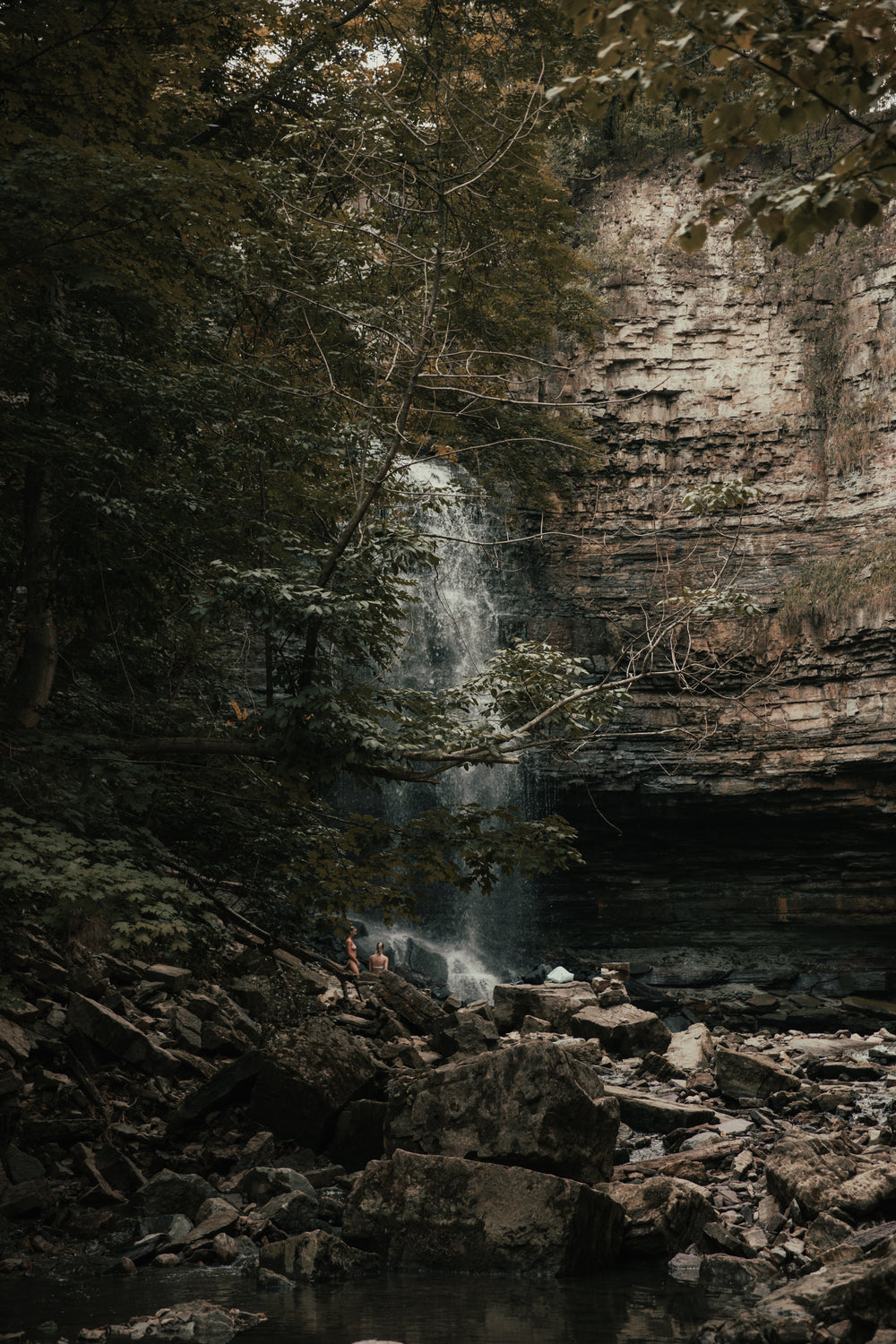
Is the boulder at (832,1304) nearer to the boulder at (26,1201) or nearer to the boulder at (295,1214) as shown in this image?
the boulder at (295,1214)

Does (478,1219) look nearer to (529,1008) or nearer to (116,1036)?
(116,1036)

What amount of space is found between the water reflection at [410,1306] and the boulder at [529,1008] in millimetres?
7248

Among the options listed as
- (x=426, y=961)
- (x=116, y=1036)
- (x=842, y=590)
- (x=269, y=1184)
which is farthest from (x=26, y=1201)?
(x=842, y=590)

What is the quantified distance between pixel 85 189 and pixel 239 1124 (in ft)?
22.3

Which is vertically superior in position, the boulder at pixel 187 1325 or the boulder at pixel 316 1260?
the boulder at pixel 187 1325

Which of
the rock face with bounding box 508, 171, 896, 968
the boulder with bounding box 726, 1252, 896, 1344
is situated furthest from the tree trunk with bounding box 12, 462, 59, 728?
the rock face with bounding box 508, 171, 896, 968

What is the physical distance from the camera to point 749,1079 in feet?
33.2

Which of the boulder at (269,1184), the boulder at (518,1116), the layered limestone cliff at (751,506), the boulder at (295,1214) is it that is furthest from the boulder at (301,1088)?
the layered limestone cliff at (751,506)

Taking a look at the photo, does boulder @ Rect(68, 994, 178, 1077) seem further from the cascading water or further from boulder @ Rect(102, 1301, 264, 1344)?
the cascading water

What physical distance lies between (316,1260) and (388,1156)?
2.76 ft

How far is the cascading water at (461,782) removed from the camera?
73.9ft

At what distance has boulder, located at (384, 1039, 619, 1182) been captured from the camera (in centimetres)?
654

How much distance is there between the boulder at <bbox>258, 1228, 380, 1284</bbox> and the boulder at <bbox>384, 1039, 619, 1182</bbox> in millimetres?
902

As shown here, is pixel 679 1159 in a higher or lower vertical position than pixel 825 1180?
lower
